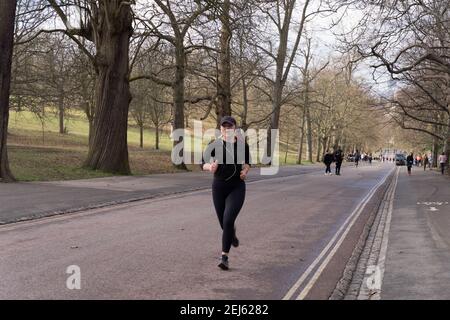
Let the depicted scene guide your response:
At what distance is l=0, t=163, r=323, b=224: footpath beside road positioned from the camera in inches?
475

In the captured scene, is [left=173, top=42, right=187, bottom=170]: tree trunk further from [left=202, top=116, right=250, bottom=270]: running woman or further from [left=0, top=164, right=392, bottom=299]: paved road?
[left=202, top=116, right=250, bottom=270]: running woman

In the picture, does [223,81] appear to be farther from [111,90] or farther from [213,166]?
[213,166]

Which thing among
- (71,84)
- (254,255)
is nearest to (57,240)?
(254,255)

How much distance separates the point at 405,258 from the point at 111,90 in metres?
17.7

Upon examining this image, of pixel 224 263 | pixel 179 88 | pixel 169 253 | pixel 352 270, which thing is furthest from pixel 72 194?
pixel 179 88

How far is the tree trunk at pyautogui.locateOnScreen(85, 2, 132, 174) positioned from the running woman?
17.4 metres

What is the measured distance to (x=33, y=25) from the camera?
22047 millimetres

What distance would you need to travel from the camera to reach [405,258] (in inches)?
327

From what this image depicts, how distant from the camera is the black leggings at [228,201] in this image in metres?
7.04

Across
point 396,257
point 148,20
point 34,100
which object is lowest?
point 396,257

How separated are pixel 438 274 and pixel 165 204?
8764 mm

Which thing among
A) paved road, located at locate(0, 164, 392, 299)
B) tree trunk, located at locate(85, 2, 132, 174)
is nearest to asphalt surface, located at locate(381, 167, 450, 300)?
paved road, located at locate(0, 164, 392, 299)

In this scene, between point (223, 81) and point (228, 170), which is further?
point (223, 81)
